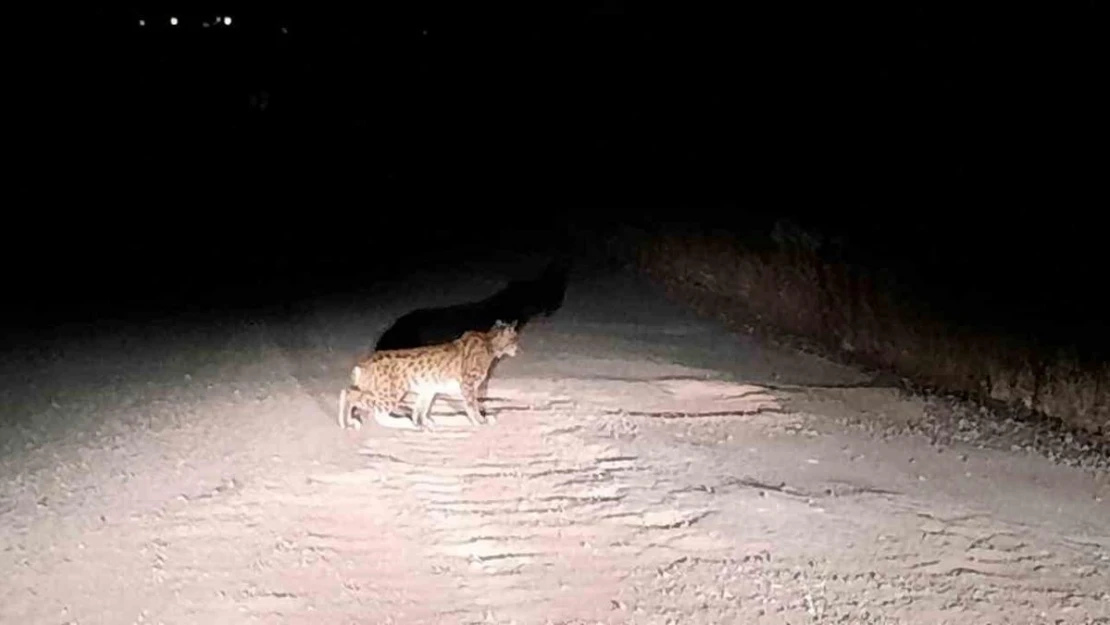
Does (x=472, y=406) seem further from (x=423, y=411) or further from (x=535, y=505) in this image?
(x=535, y=505)

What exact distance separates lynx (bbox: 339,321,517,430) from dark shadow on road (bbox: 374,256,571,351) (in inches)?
99.2

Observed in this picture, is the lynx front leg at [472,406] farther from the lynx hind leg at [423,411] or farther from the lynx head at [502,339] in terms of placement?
the lynx head at [502,339]

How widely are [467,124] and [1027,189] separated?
20710mm

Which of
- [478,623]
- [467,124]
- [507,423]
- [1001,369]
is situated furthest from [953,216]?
[467,124]

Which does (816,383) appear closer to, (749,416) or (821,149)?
(749,416)

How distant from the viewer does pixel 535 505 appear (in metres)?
7.42

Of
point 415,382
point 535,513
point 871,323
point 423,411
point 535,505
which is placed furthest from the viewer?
point 871,323

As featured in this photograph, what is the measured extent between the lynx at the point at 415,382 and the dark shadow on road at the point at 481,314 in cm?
252

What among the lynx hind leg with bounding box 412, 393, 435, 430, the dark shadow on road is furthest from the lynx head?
the dark shadow on road

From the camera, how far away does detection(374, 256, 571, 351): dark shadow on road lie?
1195 cm

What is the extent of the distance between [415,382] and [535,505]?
5.44ft

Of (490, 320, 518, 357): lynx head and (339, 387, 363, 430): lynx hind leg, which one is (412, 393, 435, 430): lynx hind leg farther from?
(490, 320, 518, 357): lynx head

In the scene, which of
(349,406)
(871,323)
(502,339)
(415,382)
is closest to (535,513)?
(415,382)

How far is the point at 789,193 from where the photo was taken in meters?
15.9
